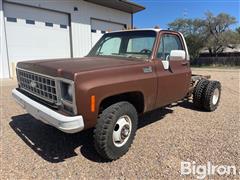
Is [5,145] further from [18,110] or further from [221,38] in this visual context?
[221,38]

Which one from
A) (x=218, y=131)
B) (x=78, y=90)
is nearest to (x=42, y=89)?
(x=78, y=90)

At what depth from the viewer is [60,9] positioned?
12859 millimetres

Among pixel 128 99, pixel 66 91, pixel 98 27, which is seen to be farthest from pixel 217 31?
pixel 66 91

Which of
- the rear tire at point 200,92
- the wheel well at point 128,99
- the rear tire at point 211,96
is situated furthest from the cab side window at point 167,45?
the rear tire at point 211,96

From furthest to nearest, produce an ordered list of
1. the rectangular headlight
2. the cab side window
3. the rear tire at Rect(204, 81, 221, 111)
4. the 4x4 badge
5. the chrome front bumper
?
1. the rear tire at Rect(204, 81, 221, 111)
2. the cab side window
3. the 4x4 badge
4. the rectangular headlight
5. the chrome front bumper

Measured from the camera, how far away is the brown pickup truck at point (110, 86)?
292cm

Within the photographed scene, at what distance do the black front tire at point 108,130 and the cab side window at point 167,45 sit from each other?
147 cm

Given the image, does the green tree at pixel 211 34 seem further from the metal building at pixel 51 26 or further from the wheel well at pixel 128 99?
the wheel well at pixel 128 99

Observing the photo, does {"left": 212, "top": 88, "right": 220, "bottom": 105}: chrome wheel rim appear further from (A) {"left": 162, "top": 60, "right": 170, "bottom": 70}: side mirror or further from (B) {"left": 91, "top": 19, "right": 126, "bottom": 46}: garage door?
(B) {"left": 91, "top": 19, "right": 126, "bottom": 46}: garage door

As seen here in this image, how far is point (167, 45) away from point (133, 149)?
216 centimetres

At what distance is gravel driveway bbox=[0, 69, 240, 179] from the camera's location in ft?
10.2

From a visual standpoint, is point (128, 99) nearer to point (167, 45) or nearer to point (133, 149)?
point (133, 149)

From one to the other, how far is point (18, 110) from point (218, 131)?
4879mm
